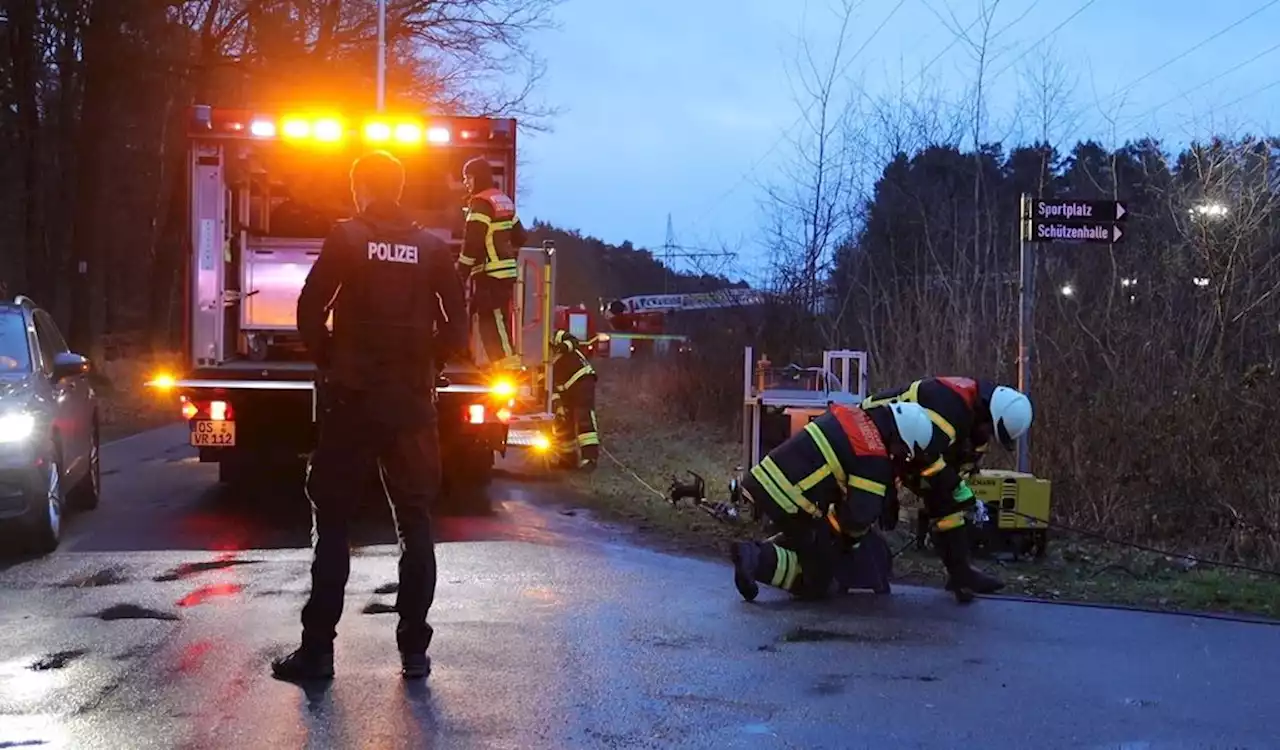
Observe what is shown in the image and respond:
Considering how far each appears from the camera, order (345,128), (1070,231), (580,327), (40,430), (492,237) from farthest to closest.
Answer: (580,327) < (345,128) < (492,237) < (1070,231) < (40,430)

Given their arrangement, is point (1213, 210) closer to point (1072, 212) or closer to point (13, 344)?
point (1072, 212)

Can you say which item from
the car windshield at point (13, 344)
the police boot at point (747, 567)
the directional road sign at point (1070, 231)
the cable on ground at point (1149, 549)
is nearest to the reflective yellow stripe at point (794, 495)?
the police boot at point (747, 567)

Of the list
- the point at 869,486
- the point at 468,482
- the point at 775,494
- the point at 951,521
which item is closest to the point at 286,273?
the point at 468,482

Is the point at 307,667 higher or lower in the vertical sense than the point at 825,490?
lower

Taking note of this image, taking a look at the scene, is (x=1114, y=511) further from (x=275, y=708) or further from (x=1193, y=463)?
(x=275, y=708)

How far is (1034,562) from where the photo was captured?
859cm

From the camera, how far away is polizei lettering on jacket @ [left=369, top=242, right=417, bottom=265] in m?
5.30

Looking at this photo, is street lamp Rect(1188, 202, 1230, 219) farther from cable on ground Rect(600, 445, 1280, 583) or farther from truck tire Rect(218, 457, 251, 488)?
truck tire Rect(218, 457, 251, 488)

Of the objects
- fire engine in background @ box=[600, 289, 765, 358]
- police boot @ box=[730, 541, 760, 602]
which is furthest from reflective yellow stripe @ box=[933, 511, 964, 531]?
fire engine in background @ box=[600, 289, 765, 358]

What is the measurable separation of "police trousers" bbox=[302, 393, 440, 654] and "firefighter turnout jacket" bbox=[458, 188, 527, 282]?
5434 mm

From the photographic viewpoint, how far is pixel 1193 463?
988 centimetres

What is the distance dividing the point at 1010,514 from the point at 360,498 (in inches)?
186

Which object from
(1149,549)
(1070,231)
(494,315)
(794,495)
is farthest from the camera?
(494,315)

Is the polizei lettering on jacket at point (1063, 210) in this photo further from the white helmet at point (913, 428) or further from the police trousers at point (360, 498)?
the police trousers at point (360, 498)
